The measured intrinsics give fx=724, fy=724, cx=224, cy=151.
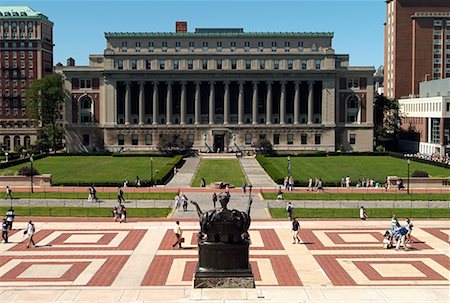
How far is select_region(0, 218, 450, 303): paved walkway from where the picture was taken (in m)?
34.0

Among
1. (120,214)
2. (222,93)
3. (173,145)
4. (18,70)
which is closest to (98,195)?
(120,214)

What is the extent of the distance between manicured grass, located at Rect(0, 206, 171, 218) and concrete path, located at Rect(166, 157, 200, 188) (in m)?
21.9

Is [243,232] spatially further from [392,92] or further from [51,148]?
[392,92]

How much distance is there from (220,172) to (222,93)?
42268 mm

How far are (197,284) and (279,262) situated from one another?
12445 mm

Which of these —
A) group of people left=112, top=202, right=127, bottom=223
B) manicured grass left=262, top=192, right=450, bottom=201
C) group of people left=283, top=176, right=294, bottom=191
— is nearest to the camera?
group of people left=112, top=202, right=127, bottom=223

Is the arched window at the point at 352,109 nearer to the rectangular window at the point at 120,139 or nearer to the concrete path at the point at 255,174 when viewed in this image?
the concrete path at the point at 255,174

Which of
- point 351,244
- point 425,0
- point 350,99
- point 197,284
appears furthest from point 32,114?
point 197,284

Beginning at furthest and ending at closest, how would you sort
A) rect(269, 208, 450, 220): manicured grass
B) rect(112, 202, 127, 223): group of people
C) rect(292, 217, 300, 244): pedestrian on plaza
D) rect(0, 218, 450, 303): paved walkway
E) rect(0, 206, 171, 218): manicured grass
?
rect(0, 206, 171, 218): manicured grass
rect(269, 208, 450, 220): manicured grass
rect(112, 202, 127, 223): group of people
rect(292, 217, 300, 244): pedestrian on plaza
rect(0, 218, 450, 303): paved walkway

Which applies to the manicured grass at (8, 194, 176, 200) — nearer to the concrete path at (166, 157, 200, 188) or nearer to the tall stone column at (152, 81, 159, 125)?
the concrete path at (166, 157, 200, 188)

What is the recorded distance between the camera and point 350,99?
140500 millimetres

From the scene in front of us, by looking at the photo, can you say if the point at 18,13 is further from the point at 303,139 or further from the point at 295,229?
the point at 295,229

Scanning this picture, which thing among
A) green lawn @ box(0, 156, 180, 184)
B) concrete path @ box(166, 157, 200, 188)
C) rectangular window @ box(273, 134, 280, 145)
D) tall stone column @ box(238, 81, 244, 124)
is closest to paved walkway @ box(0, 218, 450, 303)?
concrete path @ box(166, 157, 200, 188)

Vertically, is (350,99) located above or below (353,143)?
above
